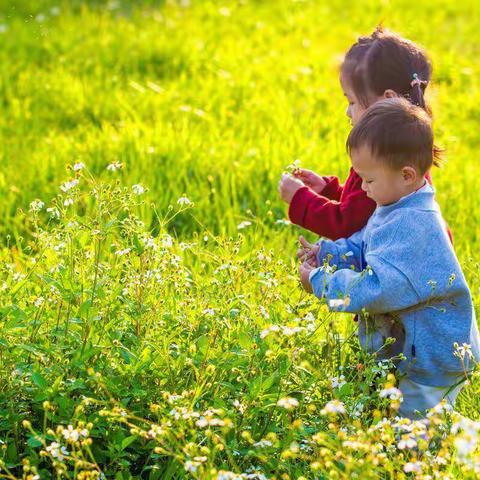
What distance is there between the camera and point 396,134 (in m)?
3.34

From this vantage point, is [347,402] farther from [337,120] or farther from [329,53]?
[329,53]

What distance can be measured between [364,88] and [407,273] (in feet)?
2.44

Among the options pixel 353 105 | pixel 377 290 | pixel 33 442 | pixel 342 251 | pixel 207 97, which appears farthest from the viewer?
pixel 207 97

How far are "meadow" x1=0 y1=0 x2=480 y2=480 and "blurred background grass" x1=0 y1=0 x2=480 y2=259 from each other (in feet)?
0.06

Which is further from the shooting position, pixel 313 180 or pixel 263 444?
Result: pixel 313 180

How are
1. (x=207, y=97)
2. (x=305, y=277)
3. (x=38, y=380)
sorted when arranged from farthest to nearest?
(x=207, y=97), (x=305, y=277), (x=38, y=380)

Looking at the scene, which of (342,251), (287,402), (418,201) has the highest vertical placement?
Result: (418,201)

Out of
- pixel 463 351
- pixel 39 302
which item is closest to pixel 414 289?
pixel 463 351

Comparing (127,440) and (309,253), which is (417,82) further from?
(127,440)

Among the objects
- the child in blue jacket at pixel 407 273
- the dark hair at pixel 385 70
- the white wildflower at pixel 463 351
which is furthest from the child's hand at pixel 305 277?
the dark hair at pixel 385 70

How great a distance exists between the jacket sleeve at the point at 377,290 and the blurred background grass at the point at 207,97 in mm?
855

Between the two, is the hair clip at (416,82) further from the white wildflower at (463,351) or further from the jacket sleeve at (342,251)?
the white wildflower at (463,351)

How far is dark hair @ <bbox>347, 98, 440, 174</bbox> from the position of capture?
131 inches

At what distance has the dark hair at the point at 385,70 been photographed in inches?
145
